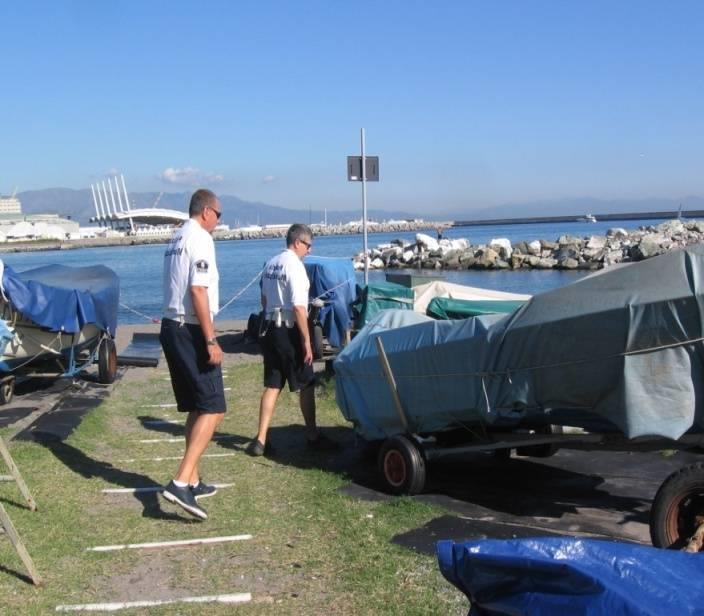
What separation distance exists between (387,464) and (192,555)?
6.52 feet

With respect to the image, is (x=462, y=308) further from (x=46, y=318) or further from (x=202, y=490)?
(x=46, y=318)

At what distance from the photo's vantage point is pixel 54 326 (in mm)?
10430

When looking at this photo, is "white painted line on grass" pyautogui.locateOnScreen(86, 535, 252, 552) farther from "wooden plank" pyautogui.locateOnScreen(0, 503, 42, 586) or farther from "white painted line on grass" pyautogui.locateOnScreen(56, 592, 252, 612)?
"white painted line on grass" pyautogui.locateOnScreen(56, 592, 252, 612)

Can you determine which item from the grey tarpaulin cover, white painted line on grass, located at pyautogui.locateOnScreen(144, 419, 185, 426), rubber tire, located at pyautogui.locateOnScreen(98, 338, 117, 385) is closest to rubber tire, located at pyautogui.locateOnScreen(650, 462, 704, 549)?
the grey tarpaulin cover

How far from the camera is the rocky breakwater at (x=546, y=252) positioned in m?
48.7

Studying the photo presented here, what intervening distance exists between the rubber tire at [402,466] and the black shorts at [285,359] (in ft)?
4.63

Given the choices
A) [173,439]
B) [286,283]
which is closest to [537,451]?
[286,283]

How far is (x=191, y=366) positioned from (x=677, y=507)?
3311mm

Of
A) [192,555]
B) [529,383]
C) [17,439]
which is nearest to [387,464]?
[529,383]

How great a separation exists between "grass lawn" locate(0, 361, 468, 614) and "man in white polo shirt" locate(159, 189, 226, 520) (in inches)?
20.5

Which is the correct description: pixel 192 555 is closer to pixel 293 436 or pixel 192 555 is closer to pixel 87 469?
pixel 87 469

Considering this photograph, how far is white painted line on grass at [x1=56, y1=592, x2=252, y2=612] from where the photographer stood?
13.8 ft

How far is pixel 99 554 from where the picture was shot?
502 centimetres

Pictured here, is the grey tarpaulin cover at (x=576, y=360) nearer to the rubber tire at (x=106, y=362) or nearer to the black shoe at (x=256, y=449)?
the black shoe at (x=256, y=449)
